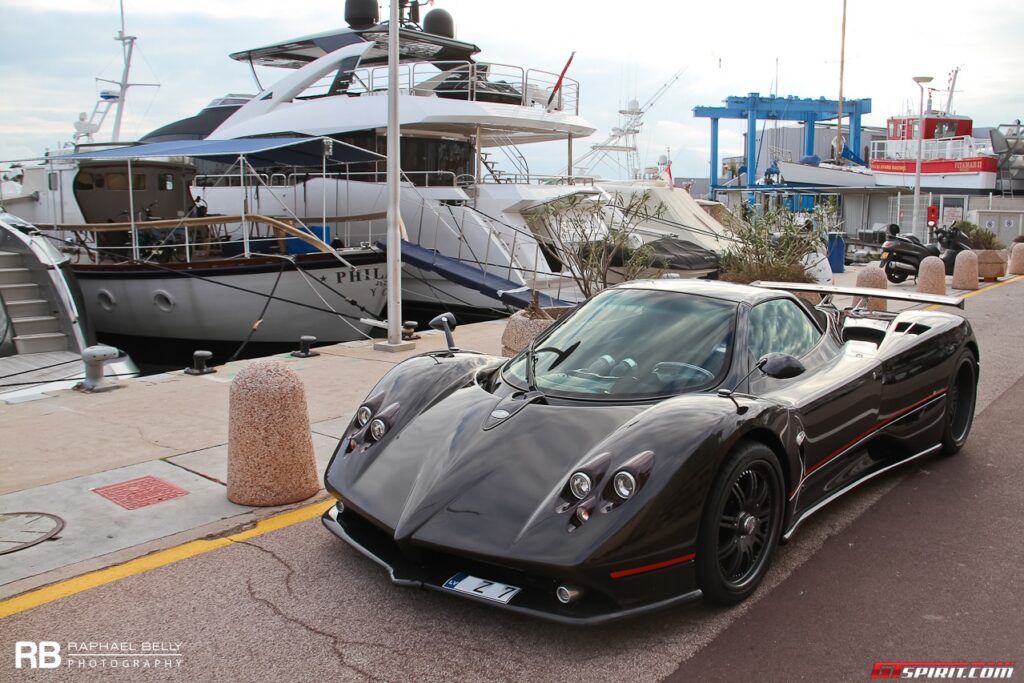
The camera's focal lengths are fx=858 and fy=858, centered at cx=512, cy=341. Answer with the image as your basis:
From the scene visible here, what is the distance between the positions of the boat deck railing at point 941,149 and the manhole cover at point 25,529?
1627 inches

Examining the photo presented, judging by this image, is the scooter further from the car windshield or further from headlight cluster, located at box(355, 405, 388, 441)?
headlight cluster, located at box(355, 405, 388, 441)

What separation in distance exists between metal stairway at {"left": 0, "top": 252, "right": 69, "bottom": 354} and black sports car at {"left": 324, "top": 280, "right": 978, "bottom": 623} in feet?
25.8

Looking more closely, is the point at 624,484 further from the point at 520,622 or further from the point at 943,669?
the point at 943,669

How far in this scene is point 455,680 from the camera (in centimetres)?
306

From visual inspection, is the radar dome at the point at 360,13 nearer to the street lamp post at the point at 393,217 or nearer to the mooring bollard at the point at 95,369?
the street lamp post at the point at 393,217

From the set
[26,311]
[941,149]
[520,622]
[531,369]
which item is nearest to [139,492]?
[531,369]

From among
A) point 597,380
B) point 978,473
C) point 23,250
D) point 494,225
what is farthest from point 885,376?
point 494,225

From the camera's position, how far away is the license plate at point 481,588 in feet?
10.5

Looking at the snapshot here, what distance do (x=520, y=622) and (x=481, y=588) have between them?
0.34 metres

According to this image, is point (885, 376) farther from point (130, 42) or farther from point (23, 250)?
point (130, 42)

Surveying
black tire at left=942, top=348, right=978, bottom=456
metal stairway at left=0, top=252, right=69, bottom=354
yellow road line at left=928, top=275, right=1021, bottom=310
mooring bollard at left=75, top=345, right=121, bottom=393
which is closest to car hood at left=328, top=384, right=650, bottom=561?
black tire at left=942, top=348, right=978, bottom=456

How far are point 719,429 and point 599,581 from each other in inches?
34.0

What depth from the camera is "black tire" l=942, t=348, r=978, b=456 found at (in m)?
5.72

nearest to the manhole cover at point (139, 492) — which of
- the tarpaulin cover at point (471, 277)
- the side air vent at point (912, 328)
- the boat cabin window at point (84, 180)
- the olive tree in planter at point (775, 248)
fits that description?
the side air vent at point (912, 328)
